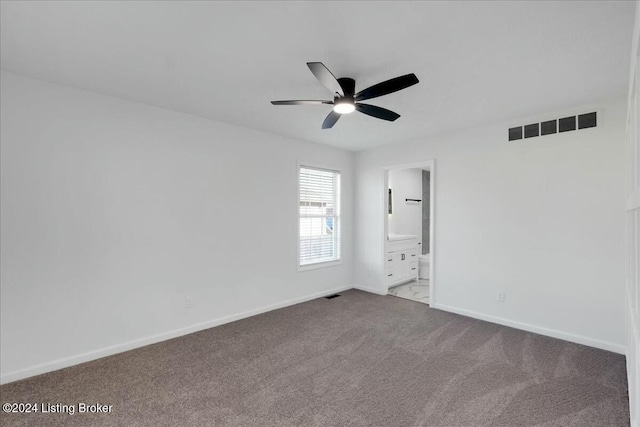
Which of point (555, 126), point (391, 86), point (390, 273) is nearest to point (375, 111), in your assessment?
point (391, 86)

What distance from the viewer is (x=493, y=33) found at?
199 cm

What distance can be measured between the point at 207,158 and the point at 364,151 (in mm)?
2813

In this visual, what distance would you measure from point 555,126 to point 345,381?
349cm

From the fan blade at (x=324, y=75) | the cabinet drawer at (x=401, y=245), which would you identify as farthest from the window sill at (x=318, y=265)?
the fan blade at (x=324, y=75)

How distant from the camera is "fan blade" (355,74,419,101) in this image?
212cm

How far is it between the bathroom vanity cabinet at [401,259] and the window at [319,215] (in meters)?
0.93

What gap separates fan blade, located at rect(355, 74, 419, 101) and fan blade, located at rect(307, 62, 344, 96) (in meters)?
0.22

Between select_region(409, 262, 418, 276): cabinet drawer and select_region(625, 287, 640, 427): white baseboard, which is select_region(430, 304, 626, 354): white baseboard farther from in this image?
select_region(409, 262, 418, 276): cabinet drawer

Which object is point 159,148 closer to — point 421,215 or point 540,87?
point 540,87

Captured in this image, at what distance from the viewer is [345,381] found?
2.52 meters

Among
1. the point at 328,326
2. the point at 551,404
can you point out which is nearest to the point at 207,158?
the point at 328,326

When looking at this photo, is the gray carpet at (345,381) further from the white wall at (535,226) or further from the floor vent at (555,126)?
the floor vent at (555,126)

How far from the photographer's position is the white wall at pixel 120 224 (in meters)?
2.58

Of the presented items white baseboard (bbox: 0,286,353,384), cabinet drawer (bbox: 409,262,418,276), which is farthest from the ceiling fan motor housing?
cabinet drawer (bbox: 409,262,418,276)
